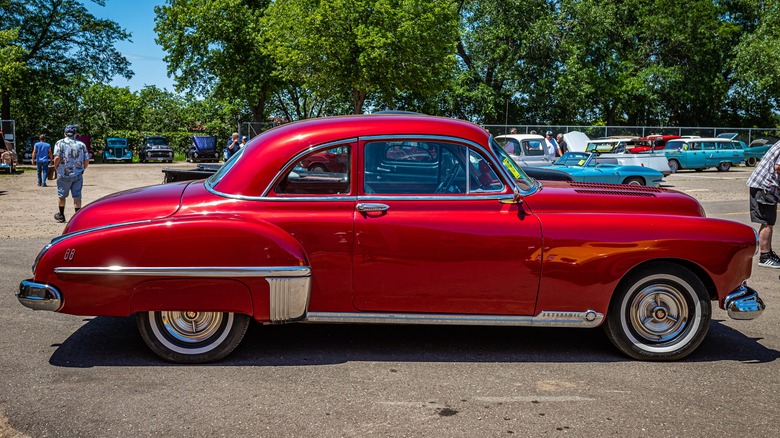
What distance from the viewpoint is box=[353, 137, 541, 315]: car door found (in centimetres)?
488

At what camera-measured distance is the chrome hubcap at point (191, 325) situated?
492 centimetres

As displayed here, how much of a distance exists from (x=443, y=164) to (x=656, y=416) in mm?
2084

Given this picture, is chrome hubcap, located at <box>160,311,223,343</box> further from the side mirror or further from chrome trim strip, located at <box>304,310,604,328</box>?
the side mirror

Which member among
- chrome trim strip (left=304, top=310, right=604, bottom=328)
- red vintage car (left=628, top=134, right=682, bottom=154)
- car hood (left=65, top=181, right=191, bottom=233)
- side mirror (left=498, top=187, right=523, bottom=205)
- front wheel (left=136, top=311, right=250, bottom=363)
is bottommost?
front wheel (left=136, top=311, right=250, bottom=363)

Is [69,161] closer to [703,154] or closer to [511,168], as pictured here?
[511,168]

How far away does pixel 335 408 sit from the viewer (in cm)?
418

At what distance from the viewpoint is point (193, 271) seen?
15.5 feet

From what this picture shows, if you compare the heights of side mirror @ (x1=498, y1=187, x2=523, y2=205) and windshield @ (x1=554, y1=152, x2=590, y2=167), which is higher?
windshield @ (x1=554, y1=152, x2=590, y2=167)

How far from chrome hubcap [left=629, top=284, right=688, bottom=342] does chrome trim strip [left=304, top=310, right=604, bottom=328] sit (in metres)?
0.29

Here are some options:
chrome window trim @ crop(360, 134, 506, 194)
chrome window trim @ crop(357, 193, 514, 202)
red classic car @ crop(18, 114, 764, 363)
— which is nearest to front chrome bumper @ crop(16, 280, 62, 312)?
red classic car @ crop(18, 114, 764, 363)

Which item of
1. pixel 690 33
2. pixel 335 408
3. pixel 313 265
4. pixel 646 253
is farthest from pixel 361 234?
pixel 690 33

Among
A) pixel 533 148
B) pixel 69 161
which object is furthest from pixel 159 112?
pixel 69 161

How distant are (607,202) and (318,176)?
6.67 feet

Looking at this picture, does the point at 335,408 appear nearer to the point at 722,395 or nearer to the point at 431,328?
the point at 431,328
